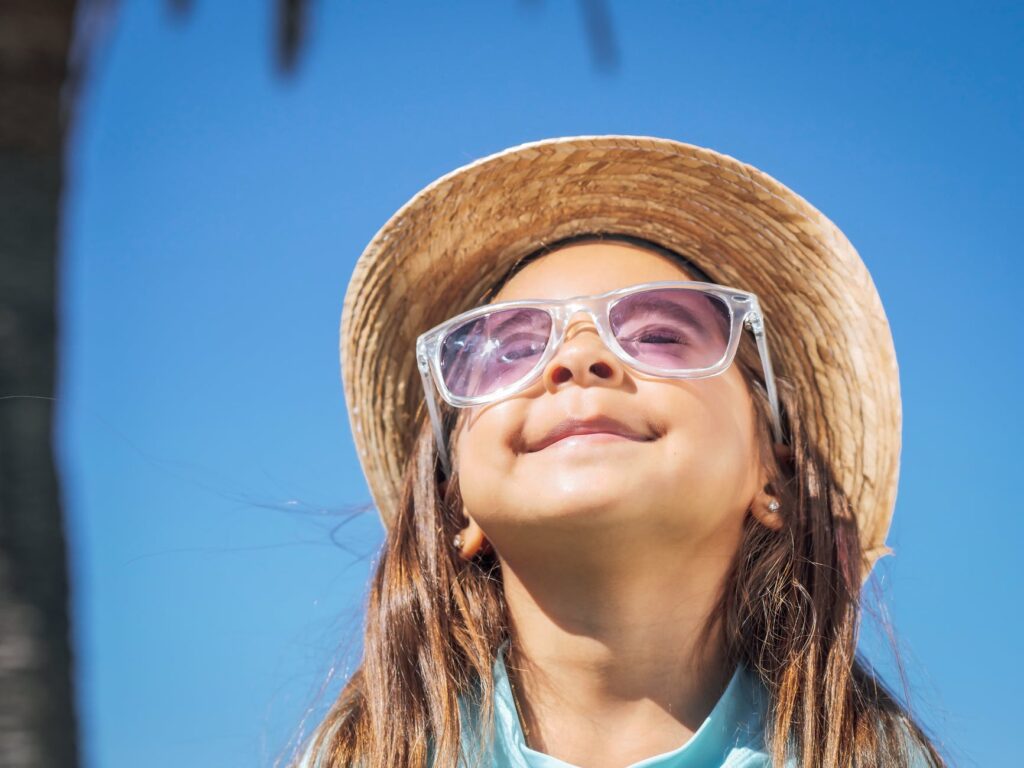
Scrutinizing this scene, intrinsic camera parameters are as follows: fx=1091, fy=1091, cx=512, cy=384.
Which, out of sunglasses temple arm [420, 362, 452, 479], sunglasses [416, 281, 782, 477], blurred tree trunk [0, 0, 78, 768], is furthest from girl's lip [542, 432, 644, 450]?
blurred tree trunk [0, 0, 78, 768]

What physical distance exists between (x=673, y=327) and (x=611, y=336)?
15 cm

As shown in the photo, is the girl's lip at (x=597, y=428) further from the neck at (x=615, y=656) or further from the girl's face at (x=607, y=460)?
the neck at (x=615, y=656)

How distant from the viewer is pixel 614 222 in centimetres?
273

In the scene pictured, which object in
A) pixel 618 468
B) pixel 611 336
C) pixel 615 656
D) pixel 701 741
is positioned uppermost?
pixel 611 336

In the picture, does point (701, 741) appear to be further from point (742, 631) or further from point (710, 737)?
point (742, 631)

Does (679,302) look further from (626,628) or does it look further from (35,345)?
(35,345)

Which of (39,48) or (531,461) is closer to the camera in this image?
(39,48)

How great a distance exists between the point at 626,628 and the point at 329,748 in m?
0.72

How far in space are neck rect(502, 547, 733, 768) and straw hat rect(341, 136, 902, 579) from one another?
540 millimetres

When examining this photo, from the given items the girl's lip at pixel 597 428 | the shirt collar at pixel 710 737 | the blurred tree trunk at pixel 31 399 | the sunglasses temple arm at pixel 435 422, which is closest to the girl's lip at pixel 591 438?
the girl's lip at pixel 597 428

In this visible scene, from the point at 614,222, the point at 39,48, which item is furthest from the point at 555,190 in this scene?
the point at 39,48

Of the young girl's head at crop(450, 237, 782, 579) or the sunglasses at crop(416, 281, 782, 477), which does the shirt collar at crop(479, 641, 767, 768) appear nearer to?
the young girl's head at crop(450, 237, 782, 579)

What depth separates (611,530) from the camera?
2184mm

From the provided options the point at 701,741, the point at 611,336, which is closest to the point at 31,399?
the point at 611,336
